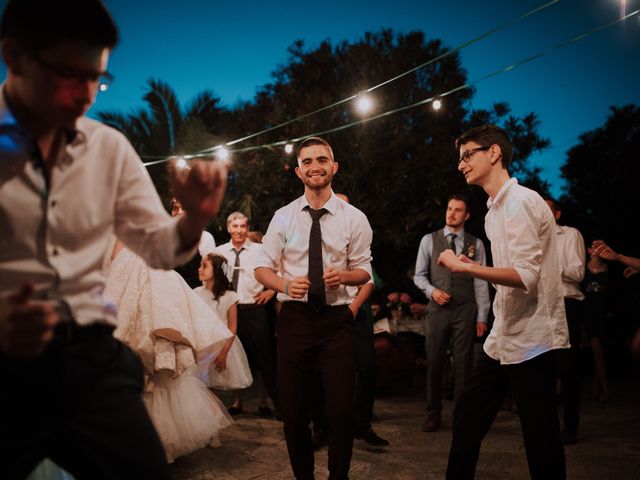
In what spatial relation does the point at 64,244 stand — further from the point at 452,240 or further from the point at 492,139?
the point at 452,240

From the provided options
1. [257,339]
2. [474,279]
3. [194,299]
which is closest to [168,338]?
[194,299]

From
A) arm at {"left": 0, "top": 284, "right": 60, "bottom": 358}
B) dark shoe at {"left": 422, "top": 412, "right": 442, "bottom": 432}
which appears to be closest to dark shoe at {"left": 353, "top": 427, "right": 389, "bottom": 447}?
dark shoe at {"left": 422, "top": 412, "right": 442, "bottom": 432}

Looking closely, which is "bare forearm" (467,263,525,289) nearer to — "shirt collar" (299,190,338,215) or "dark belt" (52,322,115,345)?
"shirt collar" (299,190,338,215)

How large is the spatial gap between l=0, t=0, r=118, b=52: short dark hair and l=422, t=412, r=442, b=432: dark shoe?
533cm

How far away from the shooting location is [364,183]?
12578mm

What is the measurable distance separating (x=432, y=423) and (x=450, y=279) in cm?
155

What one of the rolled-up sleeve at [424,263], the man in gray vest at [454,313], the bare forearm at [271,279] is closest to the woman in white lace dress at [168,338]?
the bare forearm at [271,279]

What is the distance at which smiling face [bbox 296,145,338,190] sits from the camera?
160 inches

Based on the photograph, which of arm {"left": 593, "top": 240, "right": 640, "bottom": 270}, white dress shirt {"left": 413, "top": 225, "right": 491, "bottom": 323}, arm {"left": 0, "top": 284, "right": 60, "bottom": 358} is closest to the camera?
arm {"left": 0, "top": 284, "right": 60, "bottom": 358}

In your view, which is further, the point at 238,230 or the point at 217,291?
the point at 238,230

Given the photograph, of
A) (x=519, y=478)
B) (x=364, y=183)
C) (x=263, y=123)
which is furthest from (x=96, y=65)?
(x=263, y=123)

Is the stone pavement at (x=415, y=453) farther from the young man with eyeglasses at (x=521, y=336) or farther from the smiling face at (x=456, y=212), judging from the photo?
the smiling face at (x=456, y=212)

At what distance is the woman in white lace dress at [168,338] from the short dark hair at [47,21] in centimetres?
278

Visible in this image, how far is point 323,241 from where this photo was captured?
3.99 metres
